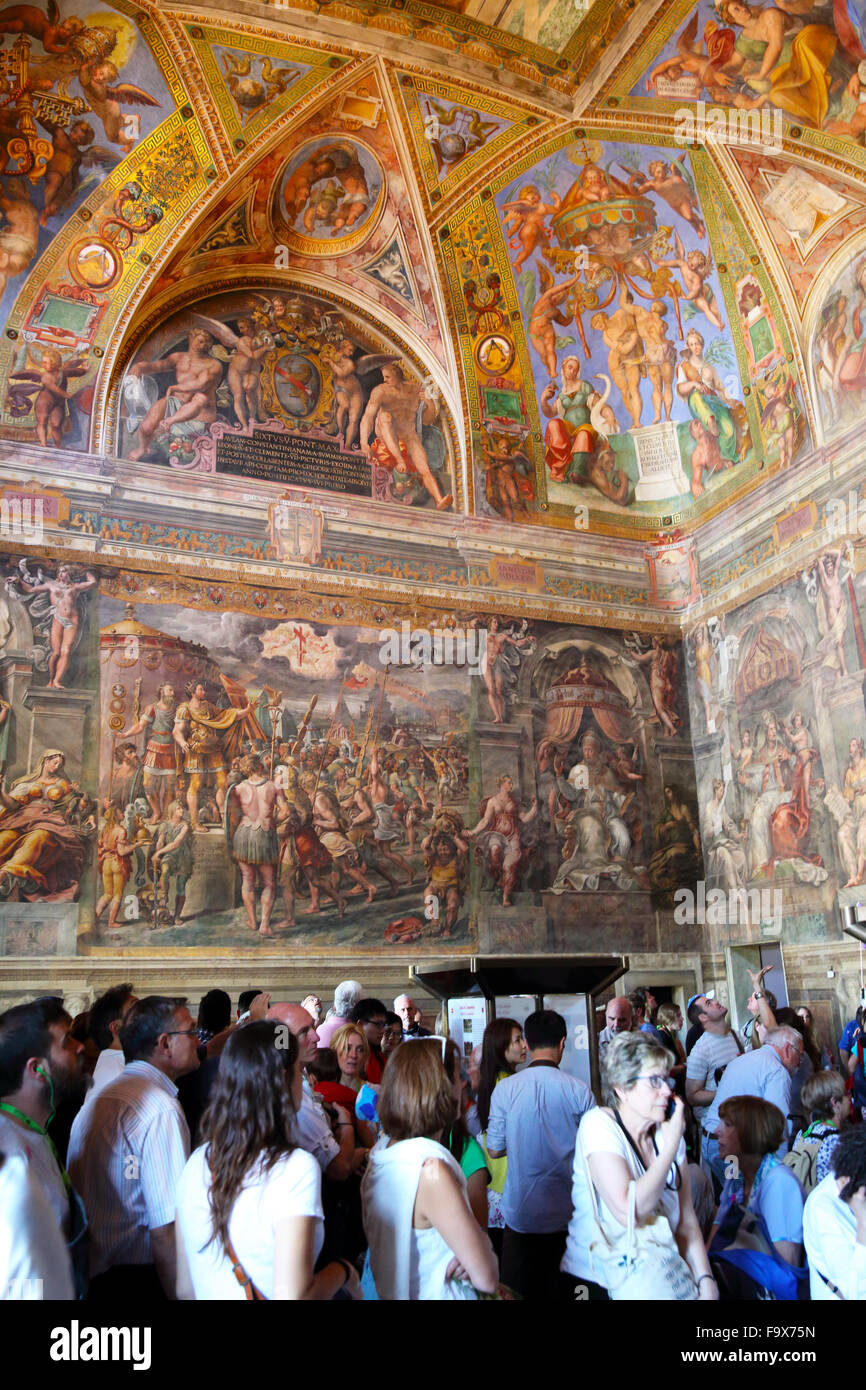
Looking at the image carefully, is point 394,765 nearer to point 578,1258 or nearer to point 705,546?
point 705,546

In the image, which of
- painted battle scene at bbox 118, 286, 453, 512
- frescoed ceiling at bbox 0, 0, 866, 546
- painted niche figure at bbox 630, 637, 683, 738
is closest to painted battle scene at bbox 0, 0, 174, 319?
frescoed ceiling at bbox 0, 0, 866, 546

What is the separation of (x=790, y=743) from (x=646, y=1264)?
1166 cm

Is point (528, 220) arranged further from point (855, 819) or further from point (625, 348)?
point (855, 819)

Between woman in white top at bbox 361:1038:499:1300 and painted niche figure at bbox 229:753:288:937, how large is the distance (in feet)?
33.8

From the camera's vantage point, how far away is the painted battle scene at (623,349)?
15492 millimetres

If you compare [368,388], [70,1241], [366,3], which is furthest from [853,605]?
[70,1241]

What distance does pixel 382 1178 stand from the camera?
321 centimetres


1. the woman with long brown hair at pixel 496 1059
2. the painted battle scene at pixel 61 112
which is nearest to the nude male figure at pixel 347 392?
the painted battle scene at pixel 61 112

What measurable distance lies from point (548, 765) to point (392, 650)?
9.13 ft

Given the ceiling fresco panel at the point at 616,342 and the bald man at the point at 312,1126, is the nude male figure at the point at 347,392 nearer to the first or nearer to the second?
the ceiling fresco panel at the point at 616,342

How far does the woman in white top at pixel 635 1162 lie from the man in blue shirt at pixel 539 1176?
36.6 inches

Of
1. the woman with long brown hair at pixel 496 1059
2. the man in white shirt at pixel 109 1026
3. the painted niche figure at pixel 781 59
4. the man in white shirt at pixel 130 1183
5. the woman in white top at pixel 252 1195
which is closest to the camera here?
the woman in white top at pixel 252 1195

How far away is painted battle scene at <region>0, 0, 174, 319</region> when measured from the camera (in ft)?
41.7

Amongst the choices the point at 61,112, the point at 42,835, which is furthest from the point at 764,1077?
the point at 61,112
